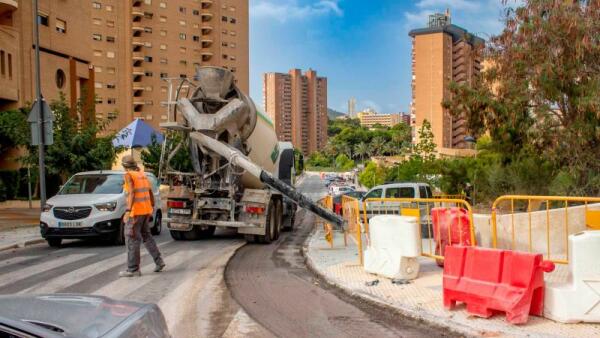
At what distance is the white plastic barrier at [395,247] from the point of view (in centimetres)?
789

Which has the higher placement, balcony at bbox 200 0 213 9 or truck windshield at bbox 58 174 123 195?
balcony at bbox 200 0 213 9

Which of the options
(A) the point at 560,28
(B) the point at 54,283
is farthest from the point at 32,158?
(A) the point at 560,28

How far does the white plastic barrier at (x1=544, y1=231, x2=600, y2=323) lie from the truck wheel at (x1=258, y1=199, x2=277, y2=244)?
836cm

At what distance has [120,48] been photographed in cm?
8050

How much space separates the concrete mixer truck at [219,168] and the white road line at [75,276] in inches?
113

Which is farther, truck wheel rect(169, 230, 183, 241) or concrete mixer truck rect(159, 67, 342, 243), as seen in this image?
truck wheel rect(169, 230, 183, 241)

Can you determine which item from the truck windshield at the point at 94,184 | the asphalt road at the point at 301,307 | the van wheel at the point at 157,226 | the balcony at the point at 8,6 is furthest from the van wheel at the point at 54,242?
the balcony at the point at 8,6

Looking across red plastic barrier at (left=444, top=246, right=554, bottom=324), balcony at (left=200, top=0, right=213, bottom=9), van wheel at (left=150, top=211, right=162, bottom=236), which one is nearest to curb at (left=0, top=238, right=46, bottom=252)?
van wheel at (left=150, top=211, right=162, bottom=236)

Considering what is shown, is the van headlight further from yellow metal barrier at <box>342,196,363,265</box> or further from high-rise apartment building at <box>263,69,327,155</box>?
high-rise apartment building at <box>263,69,327,155</box>

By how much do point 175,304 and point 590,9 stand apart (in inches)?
466

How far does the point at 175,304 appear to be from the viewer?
6.87m

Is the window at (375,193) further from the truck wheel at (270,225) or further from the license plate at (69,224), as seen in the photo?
the license plate at (69,224)

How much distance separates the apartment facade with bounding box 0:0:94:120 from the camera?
29219 mm

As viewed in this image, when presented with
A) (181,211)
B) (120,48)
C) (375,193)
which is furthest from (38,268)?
(120,48)
